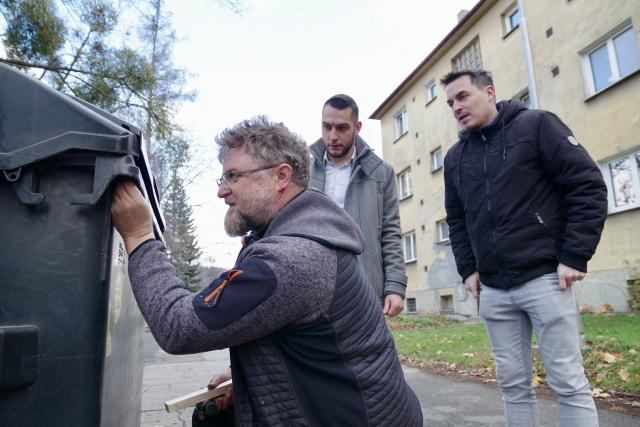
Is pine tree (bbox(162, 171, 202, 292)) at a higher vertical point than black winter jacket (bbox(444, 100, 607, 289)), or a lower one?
higher

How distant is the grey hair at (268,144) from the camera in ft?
5.45

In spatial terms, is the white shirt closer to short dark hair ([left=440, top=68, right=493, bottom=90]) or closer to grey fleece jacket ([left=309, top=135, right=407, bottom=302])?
grey fleece jacket ([left=309, top=135, right=407, bottom=302])

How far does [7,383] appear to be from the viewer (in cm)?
115

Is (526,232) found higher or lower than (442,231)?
lower

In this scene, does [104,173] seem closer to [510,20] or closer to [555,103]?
[555,103]

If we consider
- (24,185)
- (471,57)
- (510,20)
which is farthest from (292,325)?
(471,57)

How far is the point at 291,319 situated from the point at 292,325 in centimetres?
5

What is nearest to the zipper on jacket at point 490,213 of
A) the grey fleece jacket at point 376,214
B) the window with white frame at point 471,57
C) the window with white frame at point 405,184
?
the grey fleece jacket at point 376,214

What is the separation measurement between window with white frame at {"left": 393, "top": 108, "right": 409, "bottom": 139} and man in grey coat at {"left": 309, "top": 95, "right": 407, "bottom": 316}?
15.3m

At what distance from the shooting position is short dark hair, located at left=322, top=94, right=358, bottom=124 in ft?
9.43

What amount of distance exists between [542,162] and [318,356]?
1.65 metres

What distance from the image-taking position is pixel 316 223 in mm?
1444

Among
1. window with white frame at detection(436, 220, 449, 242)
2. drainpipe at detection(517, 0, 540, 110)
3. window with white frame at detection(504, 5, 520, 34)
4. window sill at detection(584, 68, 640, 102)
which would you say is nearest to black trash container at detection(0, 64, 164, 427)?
drainpipe at detection(517, 0, 540, 110)

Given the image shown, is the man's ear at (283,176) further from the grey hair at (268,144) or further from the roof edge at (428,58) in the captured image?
the roof edge at (428,58)
